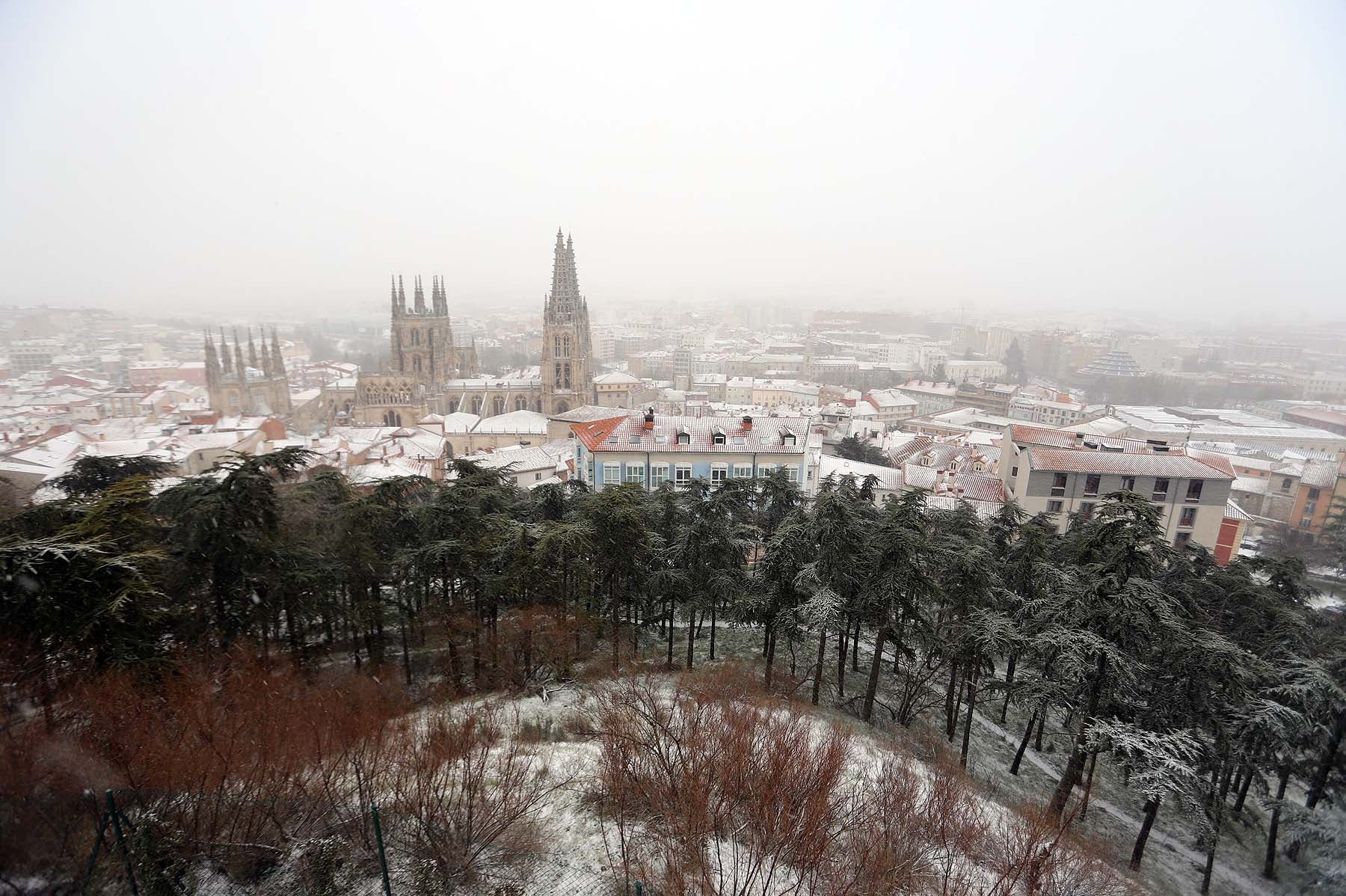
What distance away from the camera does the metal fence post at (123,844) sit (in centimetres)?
647

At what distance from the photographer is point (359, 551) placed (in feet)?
44.3

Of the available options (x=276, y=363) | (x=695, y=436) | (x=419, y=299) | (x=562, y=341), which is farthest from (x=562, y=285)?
(x=695, y=436)

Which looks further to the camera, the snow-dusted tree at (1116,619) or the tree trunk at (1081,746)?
the tree trunk at (1081,746)

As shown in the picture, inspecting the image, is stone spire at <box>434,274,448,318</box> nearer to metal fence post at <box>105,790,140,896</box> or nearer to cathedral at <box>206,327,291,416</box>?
cathedral at <box>206,327,291,416</box>

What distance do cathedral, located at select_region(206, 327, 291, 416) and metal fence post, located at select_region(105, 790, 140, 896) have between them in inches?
2800

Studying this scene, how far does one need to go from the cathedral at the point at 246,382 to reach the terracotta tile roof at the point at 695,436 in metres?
56.5

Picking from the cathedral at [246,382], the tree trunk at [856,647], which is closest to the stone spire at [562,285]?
the cathedral at [246,382]

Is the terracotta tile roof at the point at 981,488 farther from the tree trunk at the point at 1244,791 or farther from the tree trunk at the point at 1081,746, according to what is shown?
the tree trunk at the point at 1081,746

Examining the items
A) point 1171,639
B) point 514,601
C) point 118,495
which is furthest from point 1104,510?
point 118,495

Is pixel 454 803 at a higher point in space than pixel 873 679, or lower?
higher

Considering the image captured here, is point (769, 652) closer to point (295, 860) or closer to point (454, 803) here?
point (454, 803)

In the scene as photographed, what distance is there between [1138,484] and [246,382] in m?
85.5

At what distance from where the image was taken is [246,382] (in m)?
68.8

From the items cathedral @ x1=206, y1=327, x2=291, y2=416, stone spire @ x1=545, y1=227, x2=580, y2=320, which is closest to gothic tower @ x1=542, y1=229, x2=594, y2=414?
stone spire @ x1=545, y1=227, x2=580, y2=320
